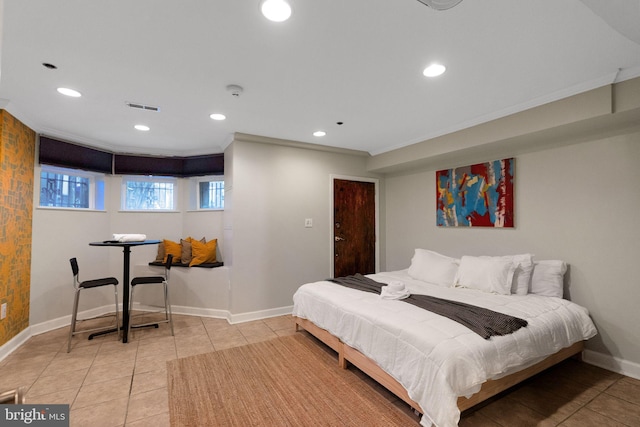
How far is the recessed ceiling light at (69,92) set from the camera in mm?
2553

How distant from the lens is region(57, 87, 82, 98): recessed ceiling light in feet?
8.38

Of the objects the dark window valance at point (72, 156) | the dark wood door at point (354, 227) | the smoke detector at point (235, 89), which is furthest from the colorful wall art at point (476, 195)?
the dark window valance at point (72, 156)

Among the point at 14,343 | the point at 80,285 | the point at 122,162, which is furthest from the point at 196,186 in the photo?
the point at 14,343

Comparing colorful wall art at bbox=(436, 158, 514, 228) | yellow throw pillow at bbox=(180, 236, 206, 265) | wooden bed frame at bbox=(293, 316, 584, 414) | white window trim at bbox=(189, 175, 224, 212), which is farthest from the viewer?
white window trim at bbox=(189, 175, 224, 212)

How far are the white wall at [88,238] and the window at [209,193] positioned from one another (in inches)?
7.8

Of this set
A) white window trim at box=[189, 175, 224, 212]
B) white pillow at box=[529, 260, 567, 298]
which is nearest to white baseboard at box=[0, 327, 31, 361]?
white window trim at box=[189, 175, 224, 212]

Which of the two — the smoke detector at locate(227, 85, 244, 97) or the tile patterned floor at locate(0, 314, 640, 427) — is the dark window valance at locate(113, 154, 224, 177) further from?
the tile patterned floor at locate(0, 314, 640, 427)

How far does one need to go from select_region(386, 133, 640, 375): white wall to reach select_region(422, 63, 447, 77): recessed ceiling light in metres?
1.72

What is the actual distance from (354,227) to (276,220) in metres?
1.34

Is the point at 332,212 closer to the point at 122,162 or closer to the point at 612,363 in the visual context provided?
the point at 122,162

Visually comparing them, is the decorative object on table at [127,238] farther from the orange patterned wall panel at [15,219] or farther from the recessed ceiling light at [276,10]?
the recessed ceiling light at [276,10]

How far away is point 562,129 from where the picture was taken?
274cm

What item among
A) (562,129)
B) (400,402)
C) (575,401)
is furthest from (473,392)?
(562,129)

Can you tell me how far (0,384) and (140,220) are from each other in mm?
2437
